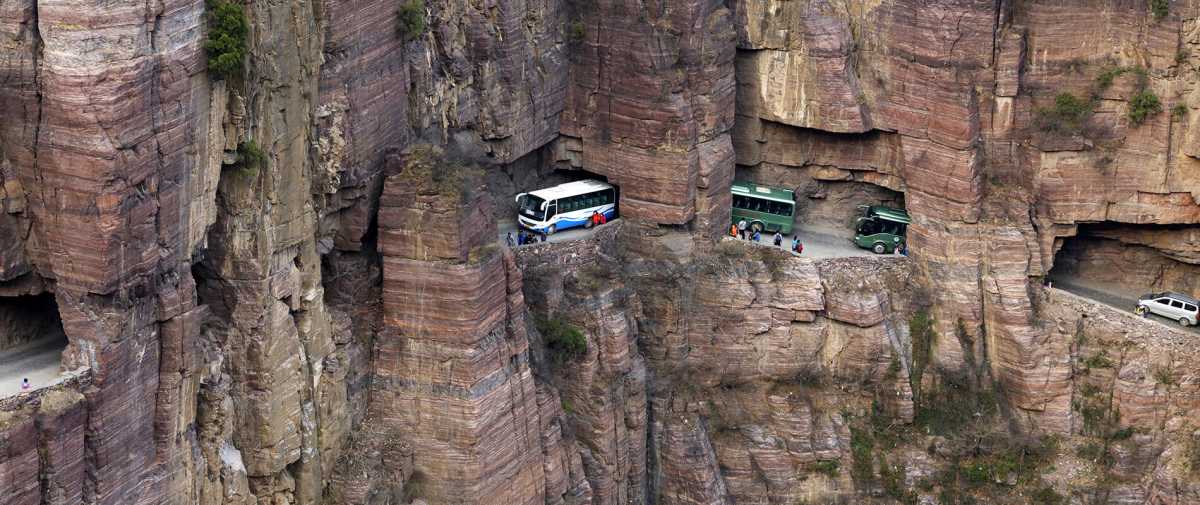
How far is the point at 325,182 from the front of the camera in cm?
5616

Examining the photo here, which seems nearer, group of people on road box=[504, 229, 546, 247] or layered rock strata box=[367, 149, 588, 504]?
layered rock strata box=[367, 149, 588, 504]

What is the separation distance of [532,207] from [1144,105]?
23134mm

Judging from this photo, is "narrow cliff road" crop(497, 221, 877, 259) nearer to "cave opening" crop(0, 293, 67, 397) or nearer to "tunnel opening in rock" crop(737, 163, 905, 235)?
"tunnel opening in rock" crop(737, 163, 905, 235)

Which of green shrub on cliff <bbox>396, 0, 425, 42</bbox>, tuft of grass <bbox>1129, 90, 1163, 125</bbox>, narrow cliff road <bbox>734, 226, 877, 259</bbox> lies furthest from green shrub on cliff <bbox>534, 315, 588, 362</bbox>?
tuft of grass <bbox>1129, 90, 1163, 125</bbox>

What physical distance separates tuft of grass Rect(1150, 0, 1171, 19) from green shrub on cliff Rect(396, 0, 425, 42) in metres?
28.2

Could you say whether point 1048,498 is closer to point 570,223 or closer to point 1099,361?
point 1099,361

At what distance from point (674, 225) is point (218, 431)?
23.3 meters

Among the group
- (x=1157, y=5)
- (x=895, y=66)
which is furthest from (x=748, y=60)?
(x=1157, y=5)

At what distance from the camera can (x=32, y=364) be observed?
162ft

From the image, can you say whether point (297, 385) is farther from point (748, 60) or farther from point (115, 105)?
point (748, 60)

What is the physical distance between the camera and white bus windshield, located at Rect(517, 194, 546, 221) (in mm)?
69312

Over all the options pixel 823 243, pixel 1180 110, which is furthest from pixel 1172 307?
pixel 823 243

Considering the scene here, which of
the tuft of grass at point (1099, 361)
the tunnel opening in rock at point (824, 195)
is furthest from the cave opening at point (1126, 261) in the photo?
the tunnel opening in rock at point (824, 195)

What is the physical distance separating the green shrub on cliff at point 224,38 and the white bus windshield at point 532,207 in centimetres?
2076
